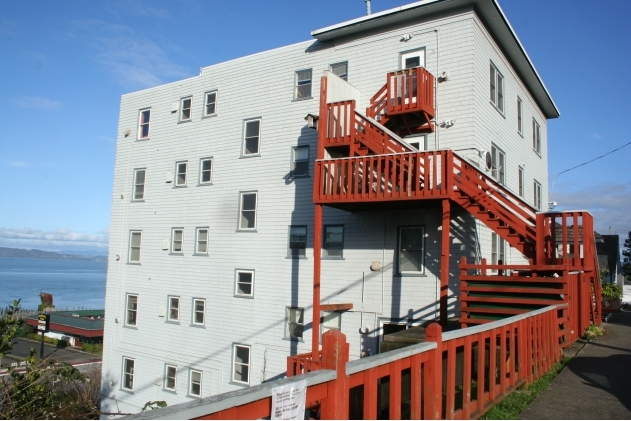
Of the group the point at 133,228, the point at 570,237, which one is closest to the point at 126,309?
the point at 133,228

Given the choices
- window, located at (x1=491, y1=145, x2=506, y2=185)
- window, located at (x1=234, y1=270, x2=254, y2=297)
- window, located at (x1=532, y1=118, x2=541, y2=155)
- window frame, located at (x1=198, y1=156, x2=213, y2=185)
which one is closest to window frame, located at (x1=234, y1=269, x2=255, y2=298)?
window, located at (x1=234, y1=270, x2=254, y2=297)

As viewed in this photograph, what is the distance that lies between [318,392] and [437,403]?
77.5 inches

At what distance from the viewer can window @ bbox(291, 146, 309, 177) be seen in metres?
18.3

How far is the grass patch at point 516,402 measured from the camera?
19.6ft

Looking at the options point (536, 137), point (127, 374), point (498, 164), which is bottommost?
point (127, 374)

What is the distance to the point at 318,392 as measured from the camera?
355 centimetres

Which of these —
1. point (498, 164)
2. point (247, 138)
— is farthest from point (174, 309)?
point (498, 164)

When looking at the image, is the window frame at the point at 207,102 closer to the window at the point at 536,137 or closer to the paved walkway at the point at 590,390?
the window at the point at 536,137

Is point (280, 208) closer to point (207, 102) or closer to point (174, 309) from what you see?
point (207, 102)

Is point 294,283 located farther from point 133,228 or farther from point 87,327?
point 87,327

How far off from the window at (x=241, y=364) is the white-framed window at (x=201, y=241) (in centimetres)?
405

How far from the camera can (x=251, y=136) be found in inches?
789

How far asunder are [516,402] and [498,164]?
41.1ft

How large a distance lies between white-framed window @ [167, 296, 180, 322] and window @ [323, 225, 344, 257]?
24.0 feet
